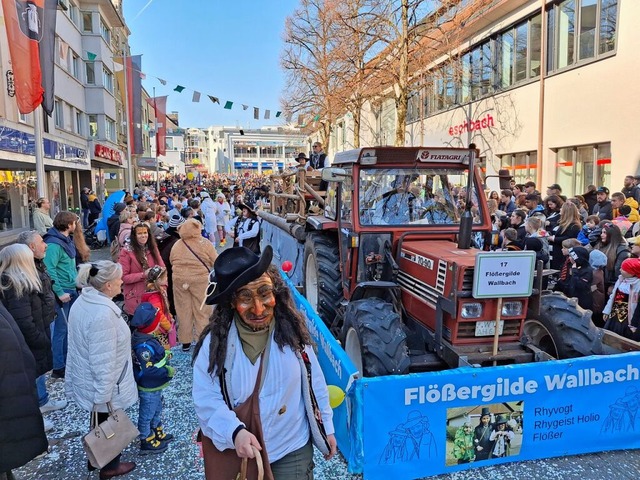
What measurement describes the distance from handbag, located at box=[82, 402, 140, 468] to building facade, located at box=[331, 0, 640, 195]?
11.3 metres

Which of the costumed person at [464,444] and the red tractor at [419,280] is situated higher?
the red tractor at [419,280]

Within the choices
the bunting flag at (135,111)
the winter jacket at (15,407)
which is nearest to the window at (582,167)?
the winter jacket at (15,407)

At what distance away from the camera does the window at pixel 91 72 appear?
2648 centimetres

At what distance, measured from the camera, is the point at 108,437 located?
3.22 m

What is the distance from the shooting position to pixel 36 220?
8836mm

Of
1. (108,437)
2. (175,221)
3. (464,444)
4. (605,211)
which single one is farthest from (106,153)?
(464,444)

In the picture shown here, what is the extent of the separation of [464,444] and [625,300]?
2.68 meters

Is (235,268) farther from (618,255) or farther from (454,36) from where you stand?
(454,36)

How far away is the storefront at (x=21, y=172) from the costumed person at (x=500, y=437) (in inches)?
484

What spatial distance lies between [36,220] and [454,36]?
13820 mm

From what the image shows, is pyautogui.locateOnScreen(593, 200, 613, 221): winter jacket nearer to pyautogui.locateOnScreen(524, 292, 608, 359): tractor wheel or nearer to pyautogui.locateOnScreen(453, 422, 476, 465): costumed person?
pyautogui.locateOnScreen(524, 292, 608, 359): tractor wheel

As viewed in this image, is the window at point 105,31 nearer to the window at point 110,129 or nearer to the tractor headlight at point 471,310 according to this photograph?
the window at point 110,129

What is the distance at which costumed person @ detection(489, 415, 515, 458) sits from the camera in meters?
3.55

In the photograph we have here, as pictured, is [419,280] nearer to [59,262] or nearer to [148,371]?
[148,371]
